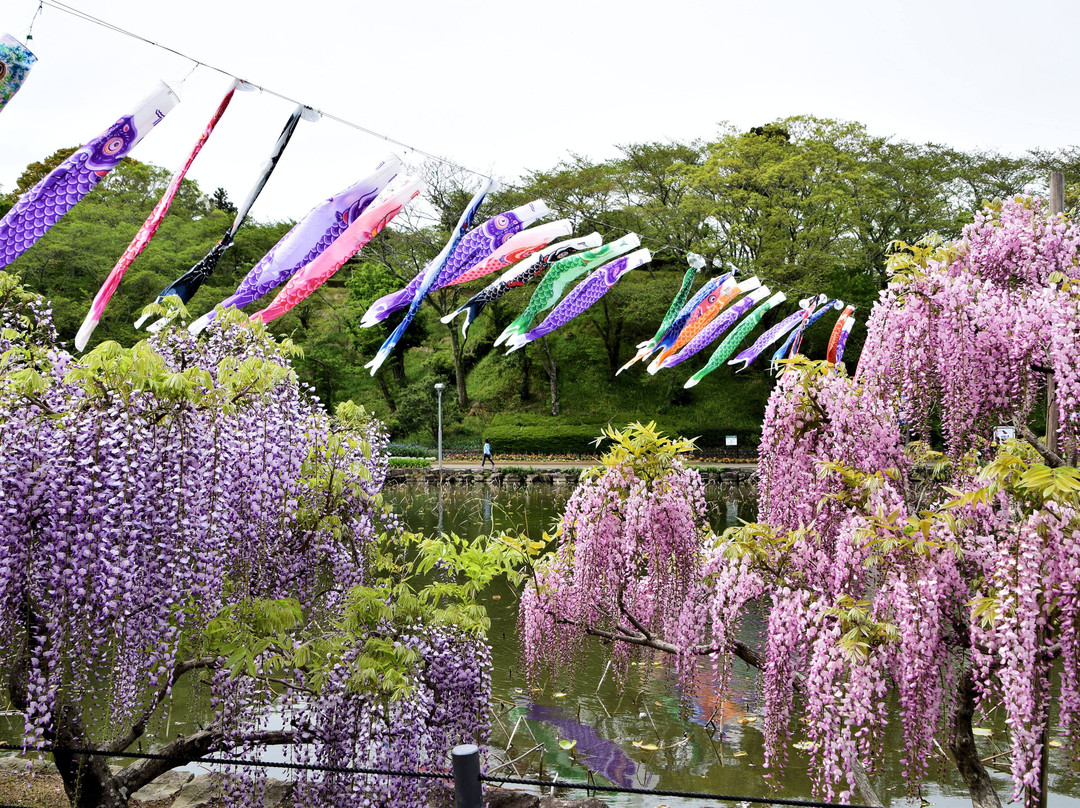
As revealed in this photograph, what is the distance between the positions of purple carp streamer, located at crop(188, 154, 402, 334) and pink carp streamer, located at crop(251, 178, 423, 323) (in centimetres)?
7

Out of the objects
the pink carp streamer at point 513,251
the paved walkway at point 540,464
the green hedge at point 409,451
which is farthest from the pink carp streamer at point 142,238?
the green hedge at point 409,451

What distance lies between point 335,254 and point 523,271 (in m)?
2.74

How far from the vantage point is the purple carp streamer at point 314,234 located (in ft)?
18.3

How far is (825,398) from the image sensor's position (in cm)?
449

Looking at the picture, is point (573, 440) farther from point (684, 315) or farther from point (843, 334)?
point (684, 315)

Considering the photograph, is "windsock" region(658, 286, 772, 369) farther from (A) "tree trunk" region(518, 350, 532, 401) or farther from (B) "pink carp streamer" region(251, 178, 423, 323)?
(A) "tree trunk" region(518, 350, 532, 401)

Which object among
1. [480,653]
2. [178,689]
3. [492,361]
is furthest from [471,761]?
[492,361]

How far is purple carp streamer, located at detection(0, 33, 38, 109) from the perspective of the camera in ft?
12.0

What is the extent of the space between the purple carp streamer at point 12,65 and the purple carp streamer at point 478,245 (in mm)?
3294

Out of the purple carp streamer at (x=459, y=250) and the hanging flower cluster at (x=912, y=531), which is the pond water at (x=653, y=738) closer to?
the hanging flower cluster at (x=912, y=531)

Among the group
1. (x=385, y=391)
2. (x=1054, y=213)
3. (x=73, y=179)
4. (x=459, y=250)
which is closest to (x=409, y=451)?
(x=385, y=391)

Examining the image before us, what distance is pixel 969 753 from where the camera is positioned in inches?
160

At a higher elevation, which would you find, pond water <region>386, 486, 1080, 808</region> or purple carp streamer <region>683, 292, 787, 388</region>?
purple carp streamer <region>683, 292, 787, 388</region>

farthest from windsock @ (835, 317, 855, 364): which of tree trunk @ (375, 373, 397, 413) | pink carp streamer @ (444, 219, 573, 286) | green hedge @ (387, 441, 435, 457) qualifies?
tree trunk @ (375, 373, 397, 413)
